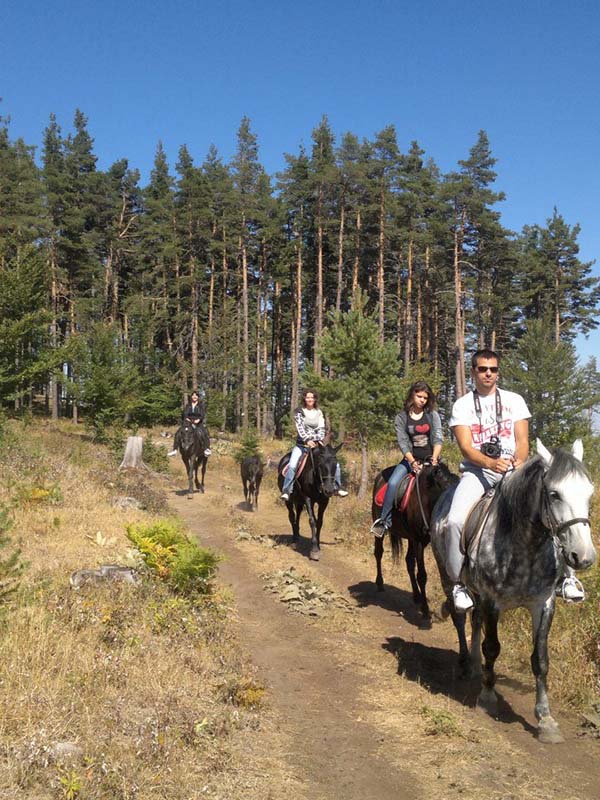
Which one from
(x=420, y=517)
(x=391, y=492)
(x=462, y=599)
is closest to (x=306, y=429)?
(x=391, y=492)

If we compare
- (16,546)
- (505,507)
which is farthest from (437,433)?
(16,546)

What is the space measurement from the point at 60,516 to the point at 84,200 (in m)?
40.1

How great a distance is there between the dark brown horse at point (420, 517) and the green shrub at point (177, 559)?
2829 mm

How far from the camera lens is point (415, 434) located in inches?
358

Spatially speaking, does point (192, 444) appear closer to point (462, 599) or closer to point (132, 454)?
point (132, 454)

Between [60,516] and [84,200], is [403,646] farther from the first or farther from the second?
[84,200]

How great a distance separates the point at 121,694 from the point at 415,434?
18.2ft

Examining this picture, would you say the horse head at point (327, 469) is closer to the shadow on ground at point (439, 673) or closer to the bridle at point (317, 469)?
the bridle at point (317, 469)

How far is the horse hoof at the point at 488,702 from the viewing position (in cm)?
557

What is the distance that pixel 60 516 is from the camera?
12.0 metres

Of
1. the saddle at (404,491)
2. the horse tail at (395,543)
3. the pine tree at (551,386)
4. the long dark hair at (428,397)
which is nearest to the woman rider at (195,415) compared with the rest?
the horse tail at (395,543)

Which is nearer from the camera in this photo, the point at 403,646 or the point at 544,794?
the point at 544,794

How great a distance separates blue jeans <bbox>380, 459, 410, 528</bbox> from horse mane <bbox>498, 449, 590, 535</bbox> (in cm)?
369

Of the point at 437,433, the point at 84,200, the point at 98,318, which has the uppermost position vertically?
the point at 84,200
